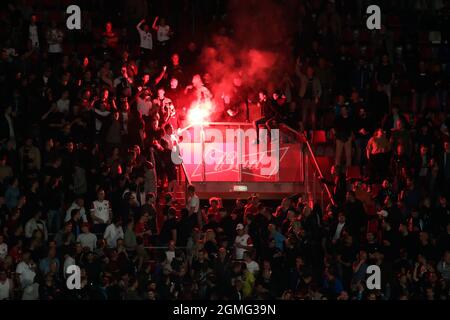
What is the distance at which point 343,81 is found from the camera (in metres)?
29.4

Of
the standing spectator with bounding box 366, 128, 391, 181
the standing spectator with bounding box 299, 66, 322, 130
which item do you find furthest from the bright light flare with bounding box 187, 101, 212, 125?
the standing spectator with bounding box 366, 128, 391, 181

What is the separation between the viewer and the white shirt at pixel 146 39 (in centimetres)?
2955

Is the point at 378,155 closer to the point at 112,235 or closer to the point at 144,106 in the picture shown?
the point at 144,106

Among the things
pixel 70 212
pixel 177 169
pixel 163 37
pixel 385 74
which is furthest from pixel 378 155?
pixel 70 212

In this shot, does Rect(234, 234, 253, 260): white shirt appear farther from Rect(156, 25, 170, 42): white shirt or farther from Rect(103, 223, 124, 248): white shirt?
Rect(156, 25, 170, 42): white shirt

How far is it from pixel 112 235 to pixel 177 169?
3.01 metres

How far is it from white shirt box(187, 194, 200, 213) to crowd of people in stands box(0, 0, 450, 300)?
0.03 m

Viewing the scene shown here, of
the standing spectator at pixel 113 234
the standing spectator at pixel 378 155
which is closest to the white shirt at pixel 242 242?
the standing spectator at pixel 113 234

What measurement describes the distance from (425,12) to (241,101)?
6807mm

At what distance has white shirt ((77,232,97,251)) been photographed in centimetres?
2391

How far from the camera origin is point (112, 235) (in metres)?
24.2

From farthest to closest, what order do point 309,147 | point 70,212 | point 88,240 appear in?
point 309,147 → point 70,212 → point 88,240

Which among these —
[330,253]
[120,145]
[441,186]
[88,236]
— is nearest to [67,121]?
[120,145]

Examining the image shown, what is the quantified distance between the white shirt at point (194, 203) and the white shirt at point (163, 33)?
5512 mm
